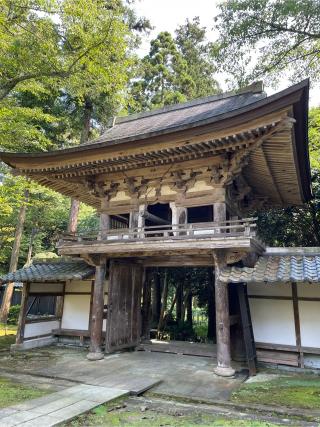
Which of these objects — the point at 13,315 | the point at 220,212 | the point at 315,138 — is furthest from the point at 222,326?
the point at 13,315

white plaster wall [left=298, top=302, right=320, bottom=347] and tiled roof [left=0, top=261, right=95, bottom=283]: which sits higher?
tiled roof [left=0, top=261, right=95, bottom=283]

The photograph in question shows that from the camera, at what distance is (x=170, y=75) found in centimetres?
2056

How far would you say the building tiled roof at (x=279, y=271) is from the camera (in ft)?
21.4

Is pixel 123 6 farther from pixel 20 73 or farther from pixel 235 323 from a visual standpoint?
pixel 235 323

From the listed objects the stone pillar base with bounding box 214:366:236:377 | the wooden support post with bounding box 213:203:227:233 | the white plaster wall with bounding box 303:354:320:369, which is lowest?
the stone pillar base with bounding box 214:366:236:377

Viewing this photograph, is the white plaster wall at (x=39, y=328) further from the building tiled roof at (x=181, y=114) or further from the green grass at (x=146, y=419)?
the building tiled roof at (x=181, y=114)

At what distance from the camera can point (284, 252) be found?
28.5ft

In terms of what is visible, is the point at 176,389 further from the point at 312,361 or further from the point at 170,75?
the point at 170,75

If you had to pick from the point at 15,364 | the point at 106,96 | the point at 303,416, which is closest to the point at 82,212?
the point at 106,96

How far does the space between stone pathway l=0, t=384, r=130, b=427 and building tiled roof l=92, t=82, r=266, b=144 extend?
22.2 feet

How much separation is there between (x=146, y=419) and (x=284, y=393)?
2.78 metres

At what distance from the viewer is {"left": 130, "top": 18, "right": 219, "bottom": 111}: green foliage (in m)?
20.4

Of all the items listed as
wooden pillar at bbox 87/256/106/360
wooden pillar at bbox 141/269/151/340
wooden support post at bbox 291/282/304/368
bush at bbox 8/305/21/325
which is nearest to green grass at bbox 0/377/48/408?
wooden pillar at bbox 87/256/106/360

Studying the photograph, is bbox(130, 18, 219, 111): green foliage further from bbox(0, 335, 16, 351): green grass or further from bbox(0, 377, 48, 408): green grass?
bbox(0, 377, 48, 408): green grass
